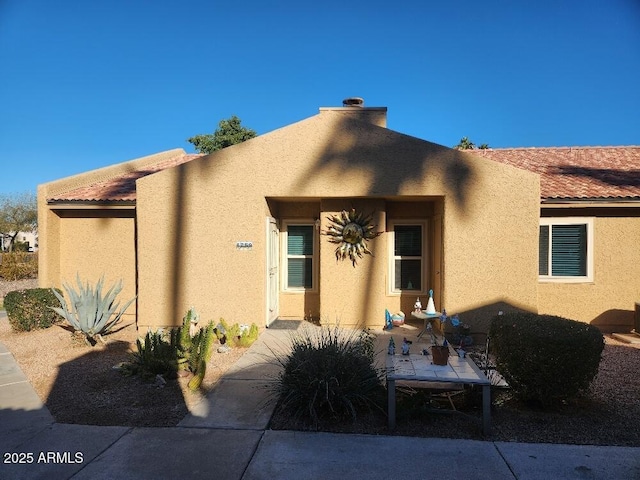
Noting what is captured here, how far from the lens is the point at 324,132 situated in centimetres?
877

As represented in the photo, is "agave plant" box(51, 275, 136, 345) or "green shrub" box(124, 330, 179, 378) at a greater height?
"agave plant" box(51, 275, 136, 345)

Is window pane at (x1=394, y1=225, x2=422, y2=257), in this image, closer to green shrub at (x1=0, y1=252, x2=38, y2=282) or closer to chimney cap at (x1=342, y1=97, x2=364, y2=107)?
chimney cap at (x1=342, y1=97, x2=364, y2=107)

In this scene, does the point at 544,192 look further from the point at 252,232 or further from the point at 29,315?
the point at 29,315

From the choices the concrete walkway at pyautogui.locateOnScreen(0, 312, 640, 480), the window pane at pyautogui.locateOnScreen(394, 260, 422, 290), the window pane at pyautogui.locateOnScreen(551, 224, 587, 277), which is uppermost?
the window pane at pyautogui.locateOnScreen(551, 224, 587, 277)

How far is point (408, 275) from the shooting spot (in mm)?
10102

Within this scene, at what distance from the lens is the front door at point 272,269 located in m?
9.29

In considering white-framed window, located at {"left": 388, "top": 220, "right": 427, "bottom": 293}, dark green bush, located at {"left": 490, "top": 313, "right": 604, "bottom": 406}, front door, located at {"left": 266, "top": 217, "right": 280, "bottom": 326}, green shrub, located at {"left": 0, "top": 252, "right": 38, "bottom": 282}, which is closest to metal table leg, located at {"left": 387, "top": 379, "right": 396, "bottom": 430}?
dark green bush, located at {"left": 490, "top": 313, "right": 604, "bottom": 406}

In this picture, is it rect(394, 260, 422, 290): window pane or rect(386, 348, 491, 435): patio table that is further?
rect(394, 260, 422, 290): window pane

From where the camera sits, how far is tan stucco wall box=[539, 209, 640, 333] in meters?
9.43

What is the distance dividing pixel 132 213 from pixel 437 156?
24.1ft

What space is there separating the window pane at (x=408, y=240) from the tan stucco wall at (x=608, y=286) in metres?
2.87

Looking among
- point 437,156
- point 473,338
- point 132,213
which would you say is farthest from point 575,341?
point 132,213

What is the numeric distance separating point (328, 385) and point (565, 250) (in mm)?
7436

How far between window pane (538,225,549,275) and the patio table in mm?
5286
